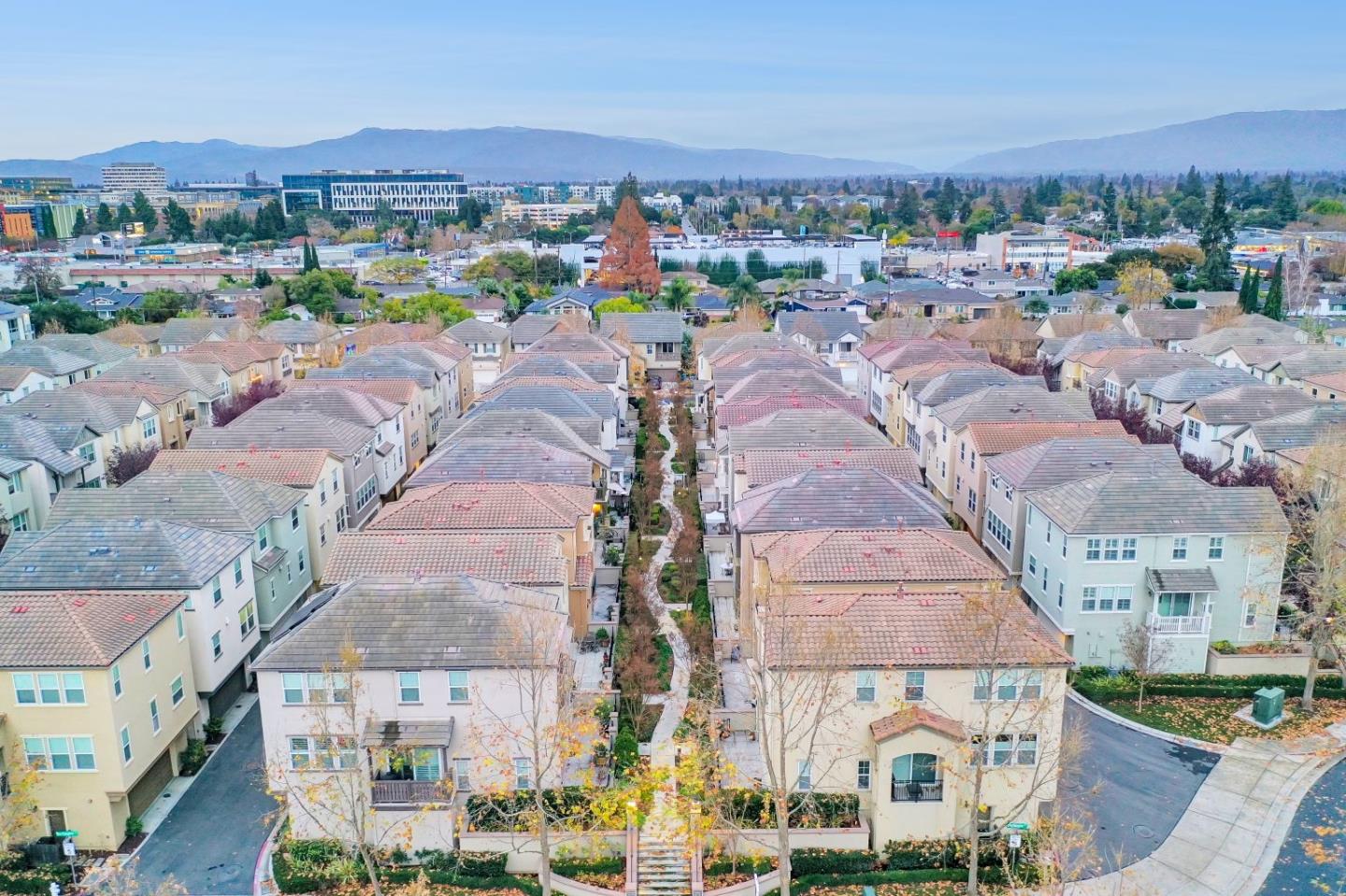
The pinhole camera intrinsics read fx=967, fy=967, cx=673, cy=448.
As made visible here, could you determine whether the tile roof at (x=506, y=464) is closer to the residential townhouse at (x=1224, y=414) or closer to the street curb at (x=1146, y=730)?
the street curb at (x=1146, y=730)

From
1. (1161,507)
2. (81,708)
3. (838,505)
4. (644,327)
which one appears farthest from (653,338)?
(81,708)

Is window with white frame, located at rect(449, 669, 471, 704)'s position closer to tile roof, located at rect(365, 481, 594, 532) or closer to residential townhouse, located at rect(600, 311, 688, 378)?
tile roof, located at rect(365, 481, 594, 532)

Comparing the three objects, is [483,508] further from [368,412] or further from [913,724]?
[913,724]

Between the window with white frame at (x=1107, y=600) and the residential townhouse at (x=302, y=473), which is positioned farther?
the residential townhouse at (x=302, y=473)

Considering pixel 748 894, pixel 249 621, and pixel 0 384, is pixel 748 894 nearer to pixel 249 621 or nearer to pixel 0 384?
pixel 249 621


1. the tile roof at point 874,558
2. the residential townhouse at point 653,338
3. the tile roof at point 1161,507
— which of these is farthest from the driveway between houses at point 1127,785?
the residential townhouse at point 653,338

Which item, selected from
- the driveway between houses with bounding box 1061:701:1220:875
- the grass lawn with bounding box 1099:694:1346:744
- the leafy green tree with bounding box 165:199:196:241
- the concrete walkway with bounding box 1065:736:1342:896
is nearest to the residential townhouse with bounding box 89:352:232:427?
the driveway between houses with bounding box 1061:701:1220:875
